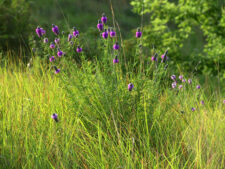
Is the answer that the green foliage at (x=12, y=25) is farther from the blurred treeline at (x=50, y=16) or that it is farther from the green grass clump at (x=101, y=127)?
the green grass clump at (x=101, y=127)

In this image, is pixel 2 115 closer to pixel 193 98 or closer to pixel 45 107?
pixel 45 107

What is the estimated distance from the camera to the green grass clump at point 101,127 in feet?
7.70

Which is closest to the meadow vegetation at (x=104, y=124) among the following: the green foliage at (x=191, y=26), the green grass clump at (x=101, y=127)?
the green grass clump at (x=101, y=127)

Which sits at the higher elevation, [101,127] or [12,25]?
[12,25]

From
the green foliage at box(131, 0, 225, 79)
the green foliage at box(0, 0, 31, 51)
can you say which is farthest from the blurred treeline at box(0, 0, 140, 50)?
the green foliage at box(131, 0, 225, 79)

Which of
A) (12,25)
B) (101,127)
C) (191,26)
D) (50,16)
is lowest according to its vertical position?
(101,127)

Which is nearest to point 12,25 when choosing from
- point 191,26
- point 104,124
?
point 191,26

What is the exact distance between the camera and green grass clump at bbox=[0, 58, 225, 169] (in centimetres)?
235

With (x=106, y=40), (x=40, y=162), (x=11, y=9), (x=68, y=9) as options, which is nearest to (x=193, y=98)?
(x=106, y=40)

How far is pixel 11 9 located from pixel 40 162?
19.0 ft

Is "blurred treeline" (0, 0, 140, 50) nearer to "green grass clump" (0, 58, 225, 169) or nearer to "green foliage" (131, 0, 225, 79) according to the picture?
"green grass clump" (0, 58, 225, 169)

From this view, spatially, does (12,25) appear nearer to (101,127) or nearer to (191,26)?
(191,26)

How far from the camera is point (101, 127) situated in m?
2.72

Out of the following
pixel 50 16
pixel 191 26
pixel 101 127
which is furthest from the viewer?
pixel 50 16
